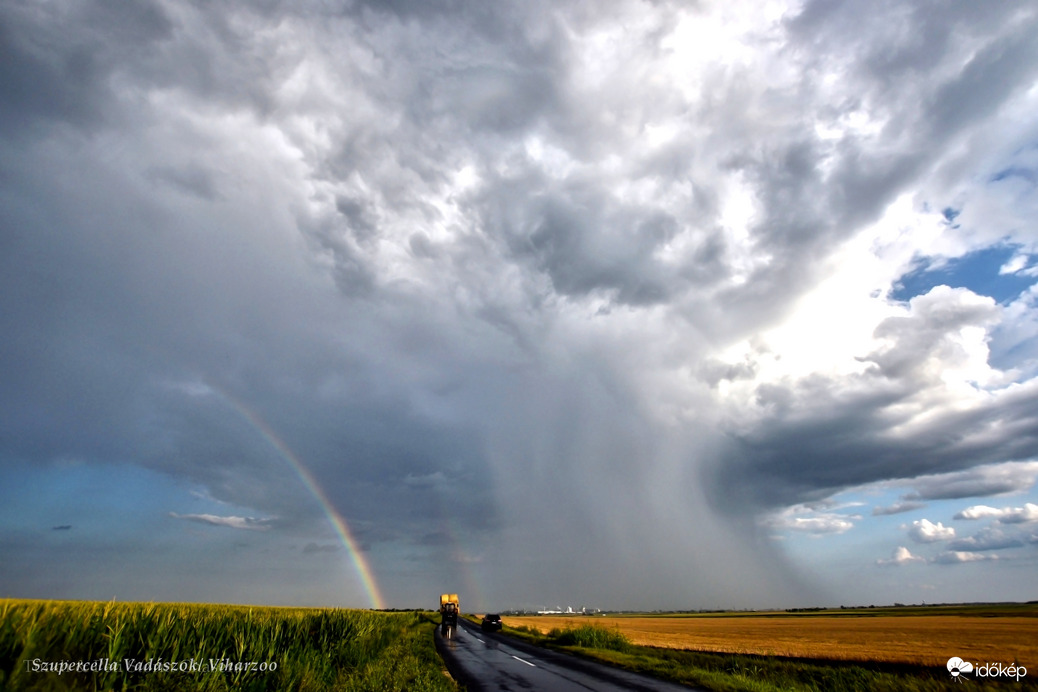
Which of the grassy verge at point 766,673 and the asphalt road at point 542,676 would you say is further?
the grassy verge at point 766,673

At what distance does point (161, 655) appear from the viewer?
42.8 feet

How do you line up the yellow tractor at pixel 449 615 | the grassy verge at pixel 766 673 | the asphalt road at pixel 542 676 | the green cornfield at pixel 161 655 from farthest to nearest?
the yellow tractor at pixel 449 615, the grassy verge at pixel 766 673, the asphalt road at pixel 542 676, the green cornfield at pixel 161 655

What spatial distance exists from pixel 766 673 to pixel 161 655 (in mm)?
30585

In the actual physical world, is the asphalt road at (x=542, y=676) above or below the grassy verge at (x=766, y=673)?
above

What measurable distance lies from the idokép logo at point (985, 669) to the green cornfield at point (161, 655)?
33.3 metres

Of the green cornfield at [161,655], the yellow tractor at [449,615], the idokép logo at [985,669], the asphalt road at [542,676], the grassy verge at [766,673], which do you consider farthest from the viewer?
the yellow tractor at [449,615]

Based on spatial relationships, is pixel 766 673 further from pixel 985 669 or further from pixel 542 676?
pixel 542 676

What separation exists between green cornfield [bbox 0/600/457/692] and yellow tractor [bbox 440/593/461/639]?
38736 millimetres

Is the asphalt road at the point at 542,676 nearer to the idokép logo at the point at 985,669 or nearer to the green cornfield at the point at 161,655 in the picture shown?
the green cornfield at the point at 161,655

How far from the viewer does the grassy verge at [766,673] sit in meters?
21.1

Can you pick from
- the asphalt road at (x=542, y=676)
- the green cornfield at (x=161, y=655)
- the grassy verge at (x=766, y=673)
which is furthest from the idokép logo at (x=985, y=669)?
the green cornfield at (x=161, y=655)

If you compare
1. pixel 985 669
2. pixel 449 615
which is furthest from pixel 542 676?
pixel 449 615

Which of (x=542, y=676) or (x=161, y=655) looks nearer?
(x=161, y=655)

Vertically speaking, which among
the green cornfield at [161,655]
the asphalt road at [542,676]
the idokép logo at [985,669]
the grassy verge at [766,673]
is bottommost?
the idokép logo at [985,669]
